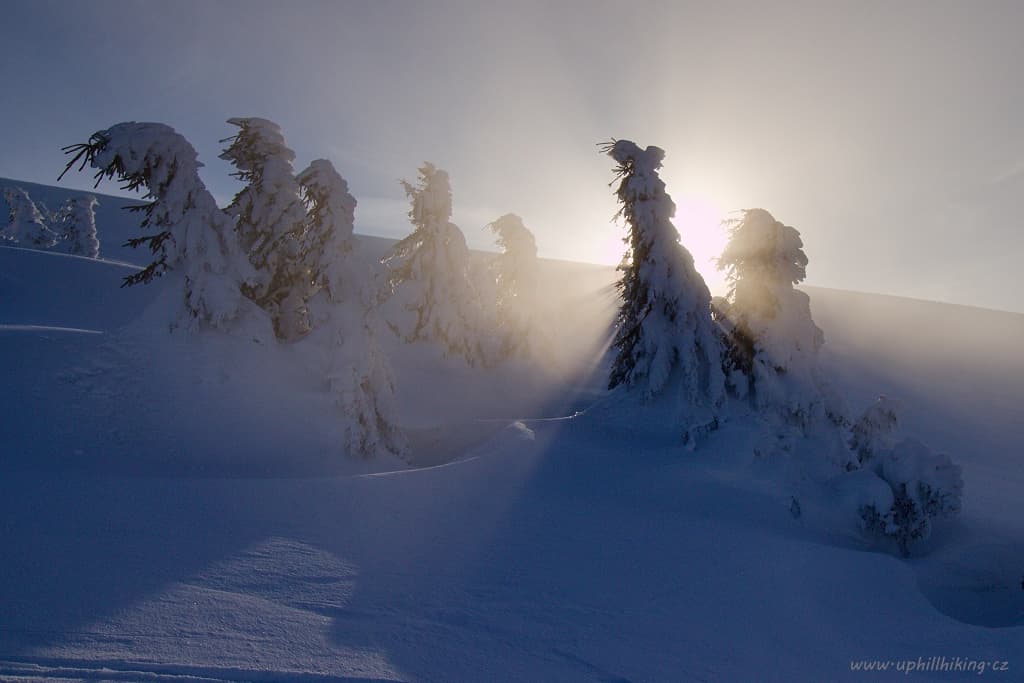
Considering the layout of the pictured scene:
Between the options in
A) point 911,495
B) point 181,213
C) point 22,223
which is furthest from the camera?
point 22,223

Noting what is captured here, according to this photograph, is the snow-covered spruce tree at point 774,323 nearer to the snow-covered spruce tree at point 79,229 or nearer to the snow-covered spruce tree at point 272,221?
the snow-covered spruce tree at point 272,221

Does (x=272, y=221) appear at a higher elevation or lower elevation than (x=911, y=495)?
higher

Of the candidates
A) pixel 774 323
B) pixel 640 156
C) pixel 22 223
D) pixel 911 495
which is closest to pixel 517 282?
pixel 640 156

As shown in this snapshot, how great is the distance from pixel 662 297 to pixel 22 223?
54955 millimetres

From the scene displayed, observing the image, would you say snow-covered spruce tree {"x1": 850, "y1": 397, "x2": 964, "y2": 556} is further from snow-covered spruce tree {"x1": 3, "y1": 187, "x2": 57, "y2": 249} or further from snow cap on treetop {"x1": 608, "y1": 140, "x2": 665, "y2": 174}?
snow-covered spruce tree {"x1": 3, "y1": 187, "x2": 57, "y2": 249}

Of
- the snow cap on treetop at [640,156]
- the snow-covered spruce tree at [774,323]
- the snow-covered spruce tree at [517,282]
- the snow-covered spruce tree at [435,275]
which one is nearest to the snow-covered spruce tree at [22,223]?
the snow-covered spruce tree at [435,275]

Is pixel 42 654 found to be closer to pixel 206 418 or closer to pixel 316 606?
pixel 316 606

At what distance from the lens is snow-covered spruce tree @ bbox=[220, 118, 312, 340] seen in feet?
47.1

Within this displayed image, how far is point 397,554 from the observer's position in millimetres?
5988

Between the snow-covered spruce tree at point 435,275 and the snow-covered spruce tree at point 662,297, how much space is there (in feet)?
48.9

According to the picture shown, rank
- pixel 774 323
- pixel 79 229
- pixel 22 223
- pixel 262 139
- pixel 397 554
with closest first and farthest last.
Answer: pixel 397 554, pixel 774 323, pixel 262 139, pixel 79 229, pixel 22 223

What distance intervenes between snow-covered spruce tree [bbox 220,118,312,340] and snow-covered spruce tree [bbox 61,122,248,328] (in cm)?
180

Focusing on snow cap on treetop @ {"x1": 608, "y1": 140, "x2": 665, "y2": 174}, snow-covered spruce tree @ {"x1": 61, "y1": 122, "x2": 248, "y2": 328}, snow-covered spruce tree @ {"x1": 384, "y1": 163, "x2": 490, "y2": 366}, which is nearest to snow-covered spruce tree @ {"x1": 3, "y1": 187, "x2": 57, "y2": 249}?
snow-covered spruce tree @ {"x1": 384, "y1": 163, "x2": 490, "y2": 366}

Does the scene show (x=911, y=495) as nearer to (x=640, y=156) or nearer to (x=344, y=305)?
(x=640, y=156)
